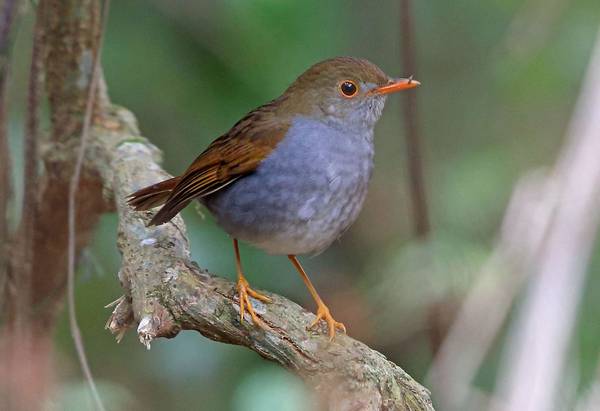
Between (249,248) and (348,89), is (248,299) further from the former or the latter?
(249,248)

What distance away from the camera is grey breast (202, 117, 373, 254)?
3.29 metres

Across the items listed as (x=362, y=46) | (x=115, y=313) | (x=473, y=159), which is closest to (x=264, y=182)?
Result: (x=115, y=313)

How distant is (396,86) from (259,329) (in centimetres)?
132

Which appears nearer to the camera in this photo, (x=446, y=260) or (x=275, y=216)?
(x=275, y=216)

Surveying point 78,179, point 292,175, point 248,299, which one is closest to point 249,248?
point 78,179

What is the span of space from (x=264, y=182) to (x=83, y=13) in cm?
129

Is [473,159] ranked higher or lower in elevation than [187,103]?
higher

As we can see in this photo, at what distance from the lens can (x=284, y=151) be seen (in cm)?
340

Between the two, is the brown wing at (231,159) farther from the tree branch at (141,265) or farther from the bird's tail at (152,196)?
the tree branch at (141,265)

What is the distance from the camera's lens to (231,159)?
11.3 ft

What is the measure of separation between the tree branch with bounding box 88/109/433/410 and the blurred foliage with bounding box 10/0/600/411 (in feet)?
2.92

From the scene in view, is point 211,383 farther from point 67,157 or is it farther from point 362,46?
point 362,46

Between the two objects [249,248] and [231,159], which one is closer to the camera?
[231,159]

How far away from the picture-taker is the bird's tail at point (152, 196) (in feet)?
11.2
